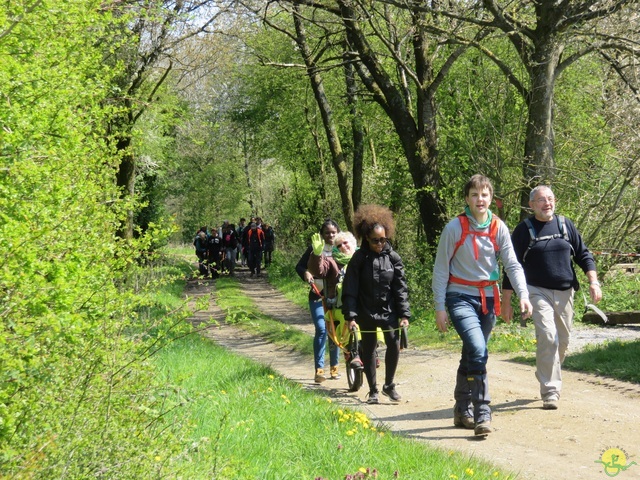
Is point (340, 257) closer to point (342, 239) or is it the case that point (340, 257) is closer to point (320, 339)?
point (342, 239)

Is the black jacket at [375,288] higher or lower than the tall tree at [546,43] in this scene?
lower

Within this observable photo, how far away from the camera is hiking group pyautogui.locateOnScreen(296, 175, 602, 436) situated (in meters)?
7.39

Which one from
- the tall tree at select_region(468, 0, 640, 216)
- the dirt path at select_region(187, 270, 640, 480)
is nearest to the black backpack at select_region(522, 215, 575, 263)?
the dirt path at select_region(187, 270, 640, 480)

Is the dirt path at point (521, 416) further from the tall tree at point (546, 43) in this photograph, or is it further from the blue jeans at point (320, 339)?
the tall tree at point (546, 43)

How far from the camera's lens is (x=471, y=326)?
7.31 m

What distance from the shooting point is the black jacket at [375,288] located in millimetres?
8844

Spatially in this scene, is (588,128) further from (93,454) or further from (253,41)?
(93,454)

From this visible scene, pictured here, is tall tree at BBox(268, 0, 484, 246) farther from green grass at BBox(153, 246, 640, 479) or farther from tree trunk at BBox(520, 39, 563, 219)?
green grass at BBox(153, 246, 640, 479)

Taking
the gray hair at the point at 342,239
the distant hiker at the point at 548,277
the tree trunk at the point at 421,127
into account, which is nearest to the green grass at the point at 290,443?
the distant hiker at the point at 548,277

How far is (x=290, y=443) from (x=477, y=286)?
2.18 m

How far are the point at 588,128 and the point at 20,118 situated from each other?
46.9ft

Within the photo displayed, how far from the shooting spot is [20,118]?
229 inches

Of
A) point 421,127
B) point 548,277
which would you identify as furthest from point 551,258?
point 421,127

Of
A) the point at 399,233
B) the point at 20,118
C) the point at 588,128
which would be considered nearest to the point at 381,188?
the point at 399,233
